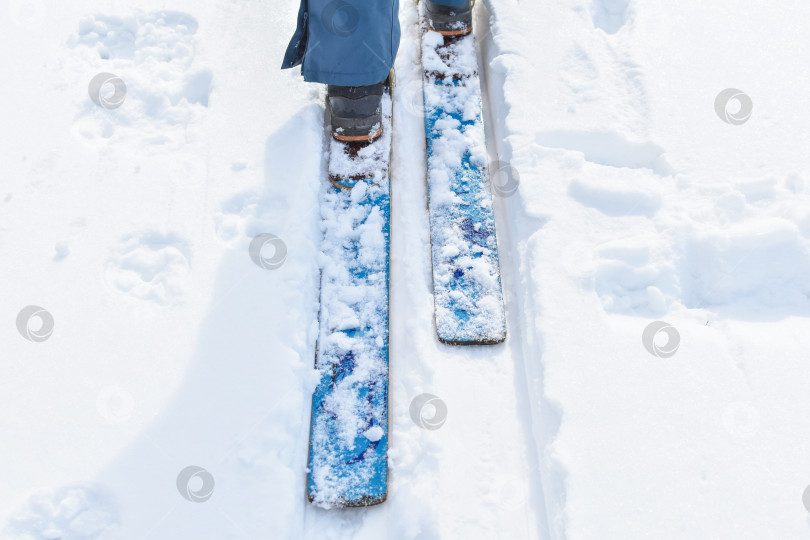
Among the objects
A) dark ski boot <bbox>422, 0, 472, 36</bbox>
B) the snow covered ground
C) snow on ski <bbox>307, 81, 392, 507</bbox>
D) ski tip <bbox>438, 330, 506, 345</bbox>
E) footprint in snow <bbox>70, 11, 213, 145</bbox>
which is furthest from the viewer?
dark ski boot <bbox>422, 0, 472, 36</bbox>

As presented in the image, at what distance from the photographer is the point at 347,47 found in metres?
1.57

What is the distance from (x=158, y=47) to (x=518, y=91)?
49.6 inches

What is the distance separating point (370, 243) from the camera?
5.28 ft

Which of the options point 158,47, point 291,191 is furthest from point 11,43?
point 291,191

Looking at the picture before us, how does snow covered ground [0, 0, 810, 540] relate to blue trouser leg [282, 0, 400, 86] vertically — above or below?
below

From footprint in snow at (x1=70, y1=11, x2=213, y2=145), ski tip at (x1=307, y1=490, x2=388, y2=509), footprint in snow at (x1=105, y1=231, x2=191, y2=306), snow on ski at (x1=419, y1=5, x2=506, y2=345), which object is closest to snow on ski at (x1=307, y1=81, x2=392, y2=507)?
ski tip at (x1=307, y1=490, x2=388, y2=509)

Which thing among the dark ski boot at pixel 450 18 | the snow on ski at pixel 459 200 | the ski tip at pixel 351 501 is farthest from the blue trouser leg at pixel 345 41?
the ski tip at pixel 351 501

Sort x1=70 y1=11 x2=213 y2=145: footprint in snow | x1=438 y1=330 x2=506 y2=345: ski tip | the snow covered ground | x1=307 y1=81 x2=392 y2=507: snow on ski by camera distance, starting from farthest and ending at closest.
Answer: x1=70 y1=11 x2=213 y2=145: footprint in snow → x1=438 y1=330 x2=506 y2=345: ski tip → x1=307 y1=81 x2=392 y2=507: snow on ski → the snow covered ground

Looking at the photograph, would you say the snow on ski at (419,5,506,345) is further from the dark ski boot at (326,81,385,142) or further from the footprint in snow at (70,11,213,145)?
the footprint in snow at (70,11,213,145)

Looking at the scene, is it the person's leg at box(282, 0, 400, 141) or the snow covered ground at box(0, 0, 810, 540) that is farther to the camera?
the person's leg at box(282, 0, 400, 141)

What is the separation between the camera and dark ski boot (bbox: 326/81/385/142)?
5.63ft

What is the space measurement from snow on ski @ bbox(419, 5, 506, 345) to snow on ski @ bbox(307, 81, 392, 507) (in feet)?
0.55

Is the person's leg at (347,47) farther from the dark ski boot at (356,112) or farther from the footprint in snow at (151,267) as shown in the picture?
the footprint in snow at (151,267)

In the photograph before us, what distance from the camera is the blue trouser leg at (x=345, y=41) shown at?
151 cm
